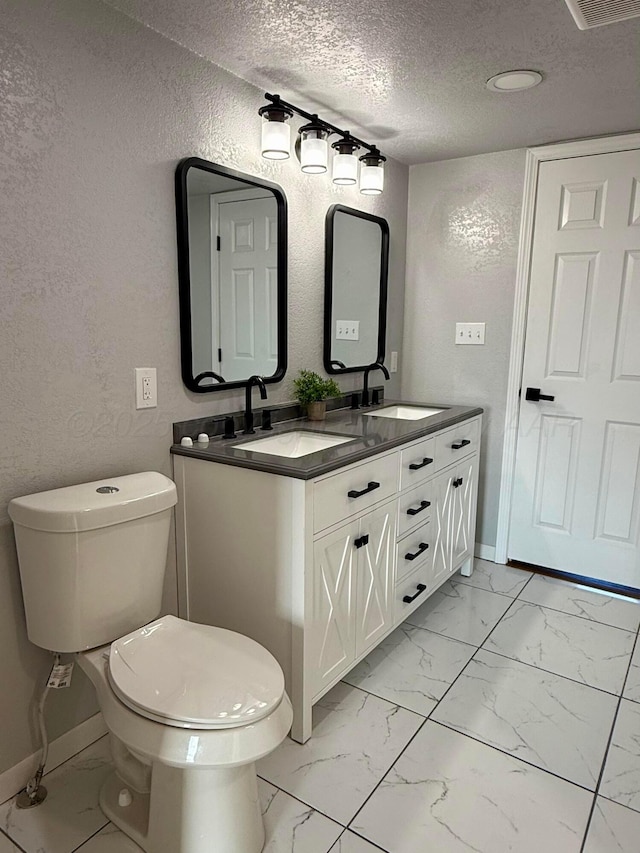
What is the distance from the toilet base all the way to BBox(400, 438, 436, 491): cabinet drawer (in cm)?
110

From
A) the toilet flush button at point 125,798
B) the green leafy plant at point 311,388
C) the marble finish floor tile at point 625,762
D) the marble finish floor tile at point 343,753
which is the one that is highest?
the green leafy plant at point 311,388

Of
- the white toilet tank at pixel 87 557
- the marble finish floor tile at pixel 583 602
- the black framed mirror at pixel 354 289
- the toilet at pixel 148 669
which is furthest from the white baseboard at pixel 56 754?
the marble finish floor tile at pixel 583 602

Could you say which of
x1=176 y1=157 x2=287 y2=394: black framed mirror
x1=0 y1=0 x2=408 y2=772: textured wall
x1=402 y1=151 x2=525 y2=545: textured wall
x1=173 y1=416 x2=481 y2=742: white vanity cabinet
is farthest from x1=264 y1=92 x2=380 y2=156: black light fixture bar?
x1=173 y1=416 x2=481 y2=742: white vanity cabinet

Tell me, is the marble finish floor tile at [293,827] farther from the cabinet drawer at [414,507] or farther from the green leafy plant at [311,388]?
the green leafy plant at [311,388]

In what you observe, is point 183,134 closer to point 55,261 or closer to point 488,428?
point 55,261

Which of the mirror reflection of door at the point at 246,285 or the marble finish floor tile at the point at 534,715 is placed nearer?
the marble finish floor tile at the point at 534,715

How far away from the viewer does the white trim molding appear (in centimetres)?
253

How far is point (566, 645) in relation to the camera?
7.56 feet

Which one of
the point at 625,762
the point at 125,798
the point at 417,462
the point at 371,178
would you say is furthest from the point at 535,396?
the point at 125,798

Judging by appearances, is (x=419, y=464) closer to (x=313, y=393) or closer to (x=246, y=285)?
(x=313, y=393)

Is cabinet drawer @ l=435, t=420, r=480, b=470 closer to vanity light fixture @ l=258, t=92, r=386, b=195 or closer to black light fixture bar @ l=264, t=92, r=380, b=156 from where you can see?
vanity light fixture @ l=258, t=92, r=386, b=195

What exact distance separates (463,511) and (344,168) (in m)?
1.60

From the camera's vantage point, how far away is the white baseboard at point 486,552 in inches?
121

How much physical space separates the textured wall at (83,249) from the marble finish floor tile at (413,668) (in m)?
0.79
